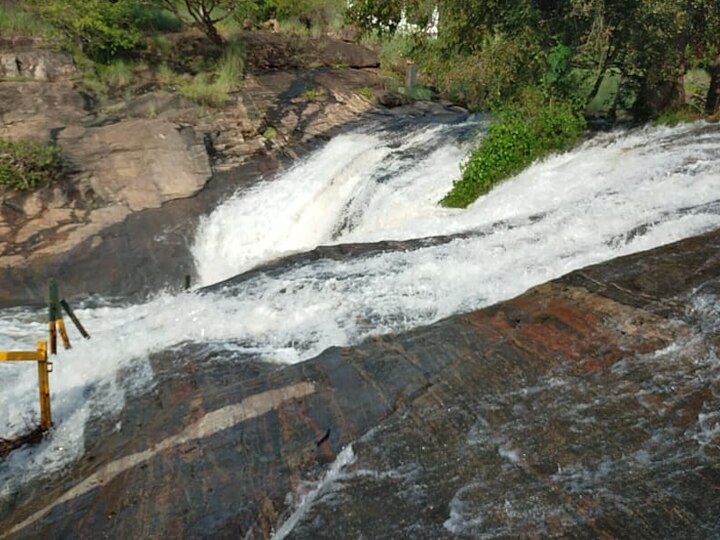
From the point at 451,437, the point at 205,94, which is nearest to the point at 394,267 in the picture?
the point at 451,437

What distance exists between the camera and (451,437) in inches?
138

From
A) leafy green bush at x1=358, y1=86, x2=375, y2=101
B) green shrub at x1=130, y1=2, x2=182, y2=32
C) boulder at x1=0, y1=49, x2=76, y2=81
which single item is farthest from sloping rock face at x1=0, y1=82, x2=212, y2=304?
leafy green bush at x1=358, y1=86, x2=375, y2=101

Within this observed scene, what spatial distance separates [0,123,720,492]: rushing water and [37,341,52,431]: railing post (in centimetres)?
10

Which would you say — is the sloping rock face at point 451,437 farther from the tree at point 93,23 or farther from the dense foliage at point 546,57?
the tree at point 93,23

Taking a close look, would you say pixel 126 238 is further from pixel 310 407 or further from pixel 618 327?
pixel 618 327

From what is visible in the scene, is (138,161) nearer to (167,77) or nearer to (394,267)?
(167,77)

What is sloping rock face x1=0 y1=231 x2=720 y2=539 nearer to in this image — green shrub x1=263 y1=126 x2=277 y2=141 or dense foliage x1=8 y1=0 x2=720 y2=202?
dense foliage x1=8 y1=0 x2=720 y2=202

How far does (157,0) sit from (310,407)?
55.0 ft

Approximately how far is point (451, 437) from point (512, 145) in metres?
6.91

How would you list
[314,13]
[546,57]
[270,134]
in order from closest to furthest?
[546,57]
[270,134]
[314,13]

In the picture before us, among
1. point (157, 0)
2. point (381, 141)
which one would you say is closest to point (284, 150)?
point (381, 141)

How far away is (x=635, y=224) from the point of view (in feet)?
19.7

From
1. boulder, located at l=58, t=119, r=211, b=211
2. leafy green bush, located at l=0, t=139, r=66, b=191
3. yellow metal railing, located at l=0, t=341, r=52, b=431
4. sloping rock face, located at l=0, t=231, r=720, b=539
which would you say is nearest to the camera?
sloping rock face, located at l=0, t=231, r=720, b=539

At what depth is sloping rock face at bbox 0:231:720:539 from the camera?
3000 millimetres
